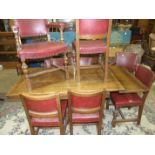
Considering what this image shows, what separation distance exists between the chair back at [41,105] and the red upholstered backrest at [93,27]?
791mm

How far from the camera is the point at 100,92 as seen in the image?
1545 mm

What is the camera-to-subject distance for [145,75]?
225cm

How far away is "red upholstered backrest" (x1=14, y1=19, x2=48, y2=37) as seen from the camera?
78.2 inches

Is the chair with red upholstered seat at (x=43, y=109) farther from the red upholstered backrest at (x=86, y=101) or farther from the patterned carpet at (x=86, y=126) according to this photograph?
the patterned carpet at (x=86, y=126)

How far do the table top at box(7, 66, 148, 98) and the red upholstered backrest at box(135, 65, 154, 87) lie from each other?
12cm

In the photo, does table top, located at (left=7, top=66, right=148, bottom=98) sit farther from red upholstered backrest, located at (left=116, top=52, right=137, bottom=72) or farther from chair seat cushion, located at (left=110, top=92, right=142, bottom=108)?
red upholstered backrest, located at (left=116, top=52, right=137, bottom=72)

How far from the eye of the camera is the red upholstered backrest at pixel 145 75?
2070 millimetres

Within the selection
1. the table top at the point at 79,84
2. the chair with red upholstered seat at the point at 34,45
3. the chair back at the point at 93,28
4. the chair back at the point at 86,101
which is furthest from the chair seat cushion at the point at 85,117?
the chair back at the point at 93,28
